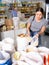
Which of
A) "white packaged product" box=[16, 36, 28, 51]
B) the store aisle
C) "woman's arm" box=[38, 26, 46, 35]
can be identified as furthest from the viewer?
"woman's arm" box=[38, 26, 46, 35]

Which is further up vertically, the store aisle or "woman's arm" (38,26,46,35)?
"woman's arm" (38,26,46,35)

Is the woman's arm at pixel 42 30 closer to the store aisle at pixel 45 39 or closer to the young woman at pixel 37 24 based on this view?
the young woman at pixel 37 24

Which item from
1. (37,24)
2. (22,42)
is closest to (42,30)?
(37,24)

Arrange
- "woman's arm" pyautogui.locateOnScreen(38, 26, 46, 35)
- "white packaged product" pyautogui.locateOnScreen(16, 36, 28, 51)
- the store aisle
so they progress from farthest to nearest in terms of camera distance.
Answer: "woman's arm" pyautogui.locateOnScreen(38, 26, 46, 35) < the store aisle < "white packaged product" pyautogui.locateOnScreen(16, 36, 28, 51)

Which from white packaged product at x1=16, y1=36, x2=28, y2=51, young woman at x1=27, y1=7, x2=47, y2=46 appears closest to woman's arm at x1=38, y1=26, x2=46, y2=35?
young woman at x1=27, y1=7, x2=47, y2=46

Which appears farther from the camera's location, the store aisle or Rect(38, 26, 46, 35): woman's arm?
Rect(38, 26, 46, 35): woman's arm

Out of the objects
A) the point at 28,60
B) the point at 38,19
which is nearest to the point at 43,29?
the point at 38,19

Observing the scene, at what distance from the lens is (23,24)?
6.82 feet

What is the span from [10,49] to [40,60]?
0.31 meters

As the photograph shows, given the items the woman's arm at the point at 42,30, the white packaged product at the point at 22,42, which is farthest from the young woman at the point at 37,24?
the white packaged product at the point at 22,42

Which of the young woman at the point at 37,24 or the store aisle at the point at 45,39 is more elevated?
the young woman at the point at 37,24

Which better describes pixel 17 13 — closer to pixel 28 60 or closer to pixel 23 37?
pixel 23 37

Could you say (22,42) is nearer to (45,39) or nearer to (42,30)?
(45,39)

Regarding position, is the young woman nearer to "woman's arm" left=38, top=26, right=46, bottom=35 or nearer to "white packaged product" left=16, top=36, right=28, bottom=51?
"woman's arm" left=38, top=26, right=46, bottom=35
